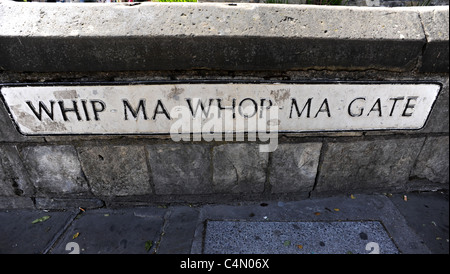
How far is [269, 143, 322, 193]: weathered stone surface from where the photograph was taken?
2051 millimetres

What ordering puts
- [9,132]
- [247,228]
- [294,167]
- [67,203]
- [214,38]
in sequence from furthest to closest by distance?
[67,203] < [294,167] < [247,228] < [9,132] < [214,38]

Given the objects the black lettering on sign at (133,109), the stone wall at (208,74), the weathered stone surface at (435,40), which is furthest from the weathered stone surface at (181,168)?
the weathered stone surface at (435,40)

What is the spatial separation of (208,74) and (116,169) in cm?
106

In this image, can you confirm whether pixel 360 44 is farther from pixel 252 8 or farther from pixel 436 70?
pixel 252 8

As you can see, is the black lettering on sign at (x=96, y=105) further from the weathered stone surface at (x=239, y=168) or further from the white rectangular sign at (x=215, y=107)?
the weathered stone surface at (x=239, y=168)

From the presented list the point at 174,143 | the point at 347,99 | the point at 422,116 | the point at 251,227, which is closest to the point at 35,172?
the point at 174,143

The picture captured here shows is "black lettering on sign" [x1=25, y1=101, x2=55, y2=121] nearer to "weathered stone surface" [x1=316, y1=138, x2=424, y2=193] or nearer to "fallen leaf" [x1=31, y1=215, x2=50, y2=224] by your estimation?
"fallen leaf" [x1=31, y1=215, x2=50, y2=224]

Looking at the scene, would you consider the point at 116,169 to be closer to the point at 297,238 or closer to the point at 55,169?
the point at 55,169

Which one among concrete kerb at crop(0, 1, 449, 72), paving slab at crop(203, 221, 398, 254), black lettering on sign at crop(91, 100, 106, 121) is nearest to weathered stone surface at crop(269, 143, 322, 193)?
paving slab at crop(203, 221, 398, 254)

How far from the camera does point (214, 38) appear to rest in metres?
1.57

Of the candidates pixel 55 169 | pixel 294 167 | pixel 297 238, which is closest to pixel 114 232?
pixel 55 169

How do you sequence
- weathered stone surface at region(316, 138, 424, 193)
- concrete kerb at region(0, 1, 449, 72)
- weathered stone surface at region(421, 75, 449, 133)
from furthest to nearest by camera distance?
weathered stone surface at region(316, 138, 424, 193) < weathered stone surface at region(421, 75, 449, 133) < concrete kerb at region(0, 1, 449, 72)

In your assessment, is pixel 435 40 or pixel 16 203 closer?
pixel 435 40

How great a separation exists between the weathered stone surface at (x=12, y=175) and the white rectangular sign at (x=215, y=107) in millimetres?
290
